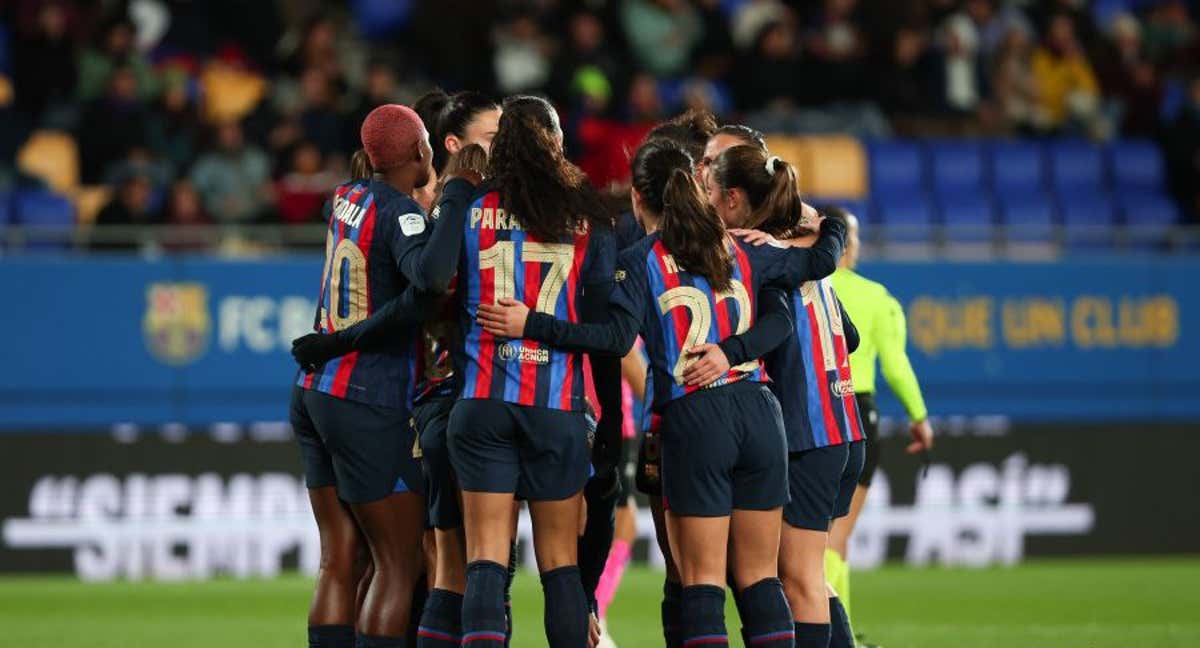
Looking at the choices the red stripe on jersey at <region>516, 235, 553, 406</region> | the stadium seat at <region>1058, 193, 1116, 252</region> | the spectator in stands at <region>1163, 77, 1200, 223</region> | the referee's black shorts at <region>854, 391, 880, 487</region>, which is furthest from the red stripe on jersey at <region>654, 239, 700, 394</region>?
the spectator in stands at <region>1163, 77, 1200, 223</region>

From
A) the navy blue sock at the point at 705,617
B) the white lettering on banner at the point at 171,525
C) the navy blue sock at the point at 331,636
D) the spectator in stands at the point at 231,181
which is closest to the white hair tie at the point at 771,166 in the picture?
the navy blue sock at the point at 705,617

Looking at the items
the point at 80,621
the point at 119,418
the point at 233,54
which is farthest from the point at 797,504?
the point at 233,54

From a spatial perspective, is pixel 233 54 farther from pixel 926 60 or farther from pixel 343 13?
pixel 926 60

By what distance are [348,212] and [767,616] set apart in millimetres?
2046

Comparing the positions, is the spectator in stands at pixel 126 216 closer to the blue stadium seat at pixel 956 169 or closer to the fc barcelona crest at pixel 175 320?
the fc barcelona crest at pixel 175 320

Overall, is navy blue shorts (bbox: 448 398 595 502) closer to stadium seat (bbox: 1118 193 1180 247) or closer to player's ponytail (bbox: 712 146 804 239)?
player's ponytail (bbox: 712 146 804 239)

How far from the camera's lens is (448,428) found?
659cm

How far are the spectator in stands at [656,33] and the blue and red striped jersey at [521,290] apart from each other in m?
11.4

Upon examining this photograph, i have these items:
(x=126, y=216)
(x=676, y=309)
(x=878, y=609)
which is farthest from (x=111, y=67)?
(x=676, y=309)

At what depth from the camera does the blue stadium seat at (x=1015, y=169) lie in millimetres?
17562

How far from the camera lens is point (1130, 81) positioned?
739 inches

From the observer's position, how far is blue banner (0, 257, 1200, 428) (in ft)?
48.8

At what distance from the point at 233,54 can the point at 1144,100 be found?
8.57 m

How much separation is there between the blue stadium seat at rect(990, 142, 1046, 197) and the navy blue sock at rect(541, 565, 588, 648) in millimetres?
11730
